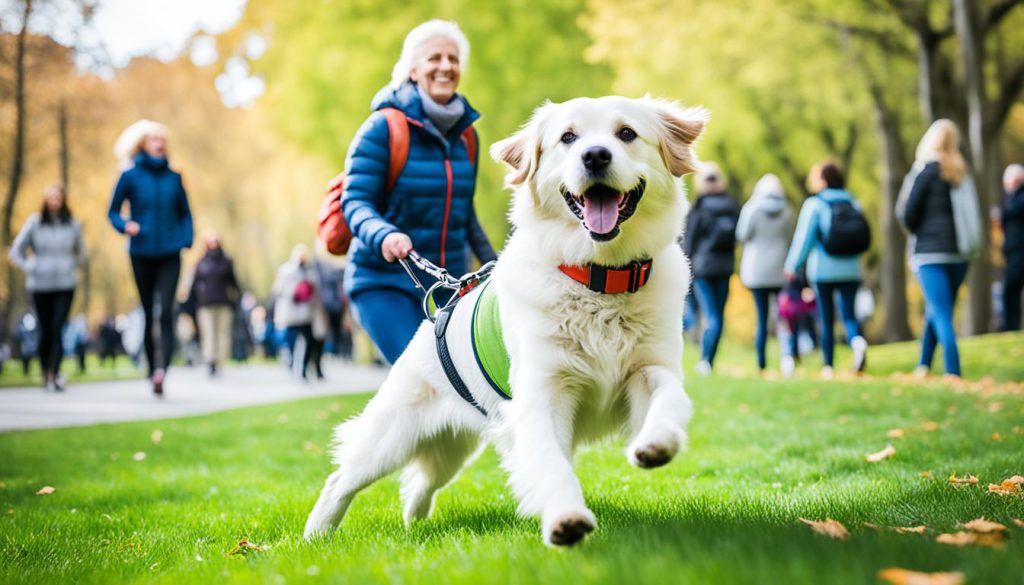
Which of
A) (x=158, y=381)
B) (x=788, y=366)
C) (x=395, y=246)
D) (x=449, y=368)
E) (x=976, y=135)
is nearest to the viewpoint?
(x=449, y=368)

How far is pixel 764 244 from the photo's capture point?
462 inches

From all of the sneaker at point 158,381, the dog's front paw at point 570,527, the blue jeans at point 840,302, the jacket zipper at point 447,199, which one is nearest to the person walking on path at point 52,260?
the sneaker at point 158,381

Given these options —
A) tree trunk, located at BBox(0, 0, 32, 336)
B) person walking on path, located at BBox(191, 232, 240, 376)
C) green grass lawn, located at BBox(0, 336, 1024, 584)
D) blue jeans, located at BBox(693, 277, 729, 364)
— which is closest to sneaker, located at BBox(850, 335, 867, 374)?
blue jeans, located at BBox(693, 277, 729, 364)

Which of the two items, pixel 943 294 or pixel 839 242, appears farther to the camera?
pixel 839 242

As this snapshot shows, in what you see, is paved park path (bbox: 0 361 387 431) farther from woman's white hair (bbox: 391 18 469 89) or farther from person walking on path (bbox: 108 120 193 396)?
woman's white hair (bbox: 391 18 469 89)

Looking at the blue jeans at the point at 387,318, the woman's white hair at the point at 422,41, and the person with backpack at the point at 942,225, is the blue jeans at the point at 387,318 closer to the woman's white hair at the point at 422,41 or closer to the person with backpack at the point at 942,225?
the woman's white hair at the point at 422,41

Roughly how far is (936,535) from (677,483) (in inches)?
79.4

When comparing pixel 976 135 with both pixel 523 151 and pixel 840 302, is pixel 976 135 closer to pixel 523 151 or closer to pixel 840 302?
pixel 840 302

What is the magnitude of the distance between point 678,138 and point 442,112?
4.82 ft

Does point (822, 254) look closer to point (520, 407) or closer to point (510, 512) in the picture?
point (510, 512)

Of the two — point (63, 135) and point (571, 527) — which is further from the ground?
point (63, 135)

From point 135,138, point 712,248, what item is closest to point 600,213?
point 712,248

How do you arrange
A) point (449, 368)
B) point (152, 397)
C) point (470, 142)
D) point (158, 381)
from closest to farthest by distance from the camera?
point (449, 368) < point (470, 142) < point (158, 381) < point (152, 397)

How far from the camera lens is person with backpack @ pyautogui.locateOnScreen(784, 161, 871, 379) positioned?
1072 centimetres
